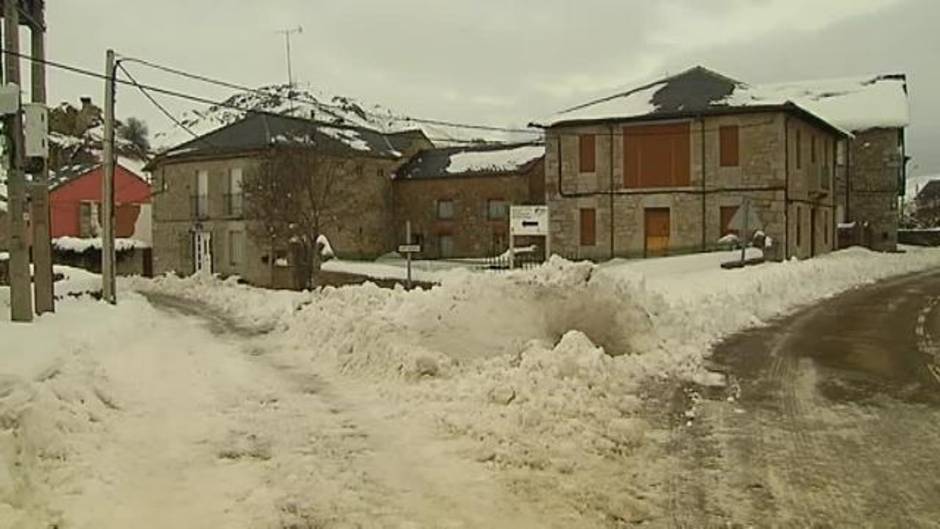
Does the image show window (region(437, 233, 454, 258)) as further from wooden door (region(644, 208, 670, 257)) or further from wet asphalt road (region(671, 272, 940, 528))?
wet asphalt road (region(671, 272, 940, 528))

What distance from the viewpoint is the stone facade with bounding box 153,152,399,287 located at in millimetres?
44281

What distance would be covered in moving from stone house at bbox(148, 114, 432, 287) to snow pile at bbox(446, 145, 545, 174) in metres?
3.23

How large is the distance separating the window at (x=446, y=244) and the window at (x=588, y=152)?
11208mm

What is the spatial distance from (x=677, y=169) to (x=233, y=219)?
19802 millimetres

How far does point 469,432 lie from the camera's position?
8.80m

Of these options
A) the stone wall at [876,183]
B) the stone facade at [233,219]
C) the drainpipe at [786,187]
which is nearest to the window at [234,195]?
the stone facade at [233,219]

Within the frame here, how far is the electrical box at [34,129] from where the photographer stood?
48.8ft

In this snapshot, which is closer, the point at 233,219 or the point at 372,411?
the point at 372,411

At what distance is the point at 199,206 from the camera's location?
46.8 m

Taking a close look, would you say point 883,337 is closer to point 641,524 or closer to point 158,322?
point 641,524

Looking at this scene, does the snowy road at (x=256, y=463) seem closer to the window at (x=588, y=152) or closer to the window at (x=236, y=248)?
the window at (x=588, y=152)

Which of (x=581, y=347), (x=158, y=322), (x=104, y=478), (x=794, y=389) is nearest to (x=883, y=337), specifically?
(x=794, y=389)

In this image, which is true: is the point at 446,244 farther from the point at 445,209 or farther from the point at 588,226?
the point at 588,226

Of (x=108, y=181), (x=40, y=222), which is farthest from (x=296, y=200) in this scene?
(x=40, y=222)
